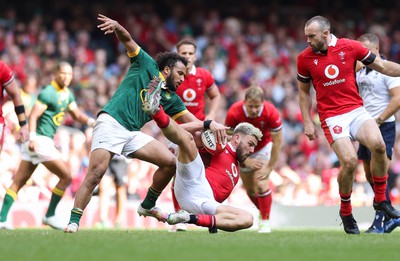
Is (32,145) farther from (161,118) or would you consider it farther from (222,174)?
(161,118)

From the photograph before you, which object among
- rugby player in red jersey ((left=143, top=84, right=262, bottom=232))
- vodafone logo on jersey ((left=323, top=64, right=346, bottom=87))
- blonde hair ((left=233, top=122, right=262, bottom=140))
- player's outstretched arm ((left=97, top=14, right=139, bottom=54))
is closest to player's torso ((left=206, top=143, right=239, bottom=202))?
rugby player in red jersey ((left=143, top=84, right=262, bottom=232))

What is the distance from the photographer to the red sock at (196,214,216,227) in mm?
8805

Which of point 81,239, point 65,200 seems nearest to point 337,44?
point 81,239

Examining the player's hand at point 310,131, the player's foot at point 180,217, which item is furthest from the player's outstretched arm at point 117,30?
the player's hand at point 310,131

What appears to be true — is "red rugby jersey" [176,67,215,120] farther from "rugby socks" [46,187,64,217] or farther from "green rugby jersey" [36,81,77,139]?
"rugby socks" [46,187,64,217]

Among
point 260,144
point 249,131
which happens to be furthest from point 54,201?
point 249,131

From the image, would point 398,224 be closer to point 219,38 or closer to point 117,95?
point 117,95

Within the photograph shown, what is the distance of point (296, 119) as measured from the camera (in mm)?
20172

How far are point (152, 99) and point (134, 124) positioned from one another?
3.08 ft

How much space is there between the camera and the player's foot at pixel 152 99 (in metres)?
8.59

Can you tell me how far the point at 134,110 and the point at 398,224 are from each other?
350 cm

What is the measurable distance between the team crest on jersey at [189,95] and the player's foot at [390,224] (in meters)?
3.19

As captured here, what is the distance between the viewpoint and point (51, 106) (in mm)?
11820

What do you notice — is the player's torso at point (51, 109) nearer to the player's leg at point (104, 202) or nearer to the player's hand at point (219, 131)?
the player's leg at point (104, 202)
